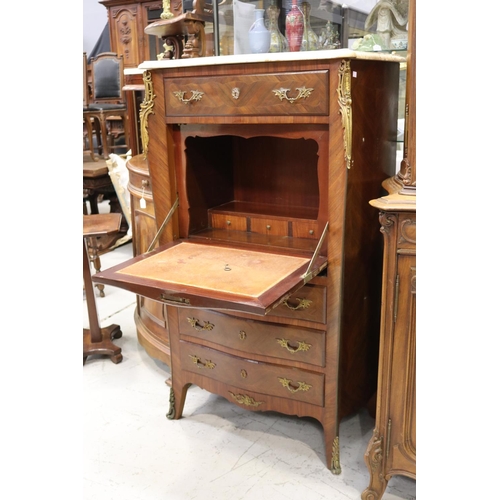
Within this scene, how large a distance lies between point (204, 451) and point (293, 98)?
1.28m

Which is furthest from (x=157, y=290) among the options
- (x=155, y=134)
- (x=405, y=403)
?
(x=405, y=403)

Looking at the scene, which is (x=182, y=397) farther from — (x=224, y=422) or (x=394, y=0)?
(x=394, y=0)

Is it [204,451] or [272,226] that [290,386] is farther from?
[272,226]

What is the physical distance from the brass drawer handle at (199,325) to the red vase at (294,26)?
1031 mm

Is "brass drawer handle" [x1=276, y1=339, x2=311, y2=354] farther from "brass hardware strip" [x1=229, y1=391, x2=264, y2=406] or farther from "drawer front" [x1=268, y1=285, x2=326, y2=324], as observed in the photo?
"brass hardware strip" [x1=229, y1=391, x2=264, y2=406]

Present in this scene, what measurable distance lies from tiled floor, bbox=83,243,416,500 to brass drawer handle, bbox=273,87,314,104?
123 centimetres

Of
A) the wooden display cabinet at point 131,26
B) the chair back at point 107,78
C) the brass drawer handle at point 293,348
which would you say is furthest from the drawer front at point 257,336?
the wooden display cabinet at point 131,26

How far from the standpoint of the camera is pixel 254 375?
1962mm

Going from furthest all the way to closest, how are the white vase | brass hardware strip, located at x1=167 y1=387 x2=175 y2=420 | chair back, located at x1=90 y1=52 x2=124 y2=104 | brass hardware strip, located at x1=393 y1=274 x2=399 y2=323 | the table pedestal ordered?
chair back, located at x1=90 y1=52 x2=124 y2=104, the table pedestal, brass hardware strip, located at x1=167 y1=387 x2=175 y2=420, the white vase, brass hardware strip, located at x1=393 y1=274 x2=399 y2=323

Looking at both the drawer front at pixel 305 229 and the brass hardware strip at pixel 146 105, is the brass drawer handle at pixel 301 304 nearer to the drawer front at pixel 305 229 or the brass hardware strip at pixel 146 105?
the drawer front at pixel 305 229

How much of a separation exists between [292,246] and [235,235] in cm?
25

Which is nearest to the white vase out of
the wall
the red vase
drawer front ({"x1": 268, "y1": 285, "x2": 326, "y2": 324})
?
the red vase

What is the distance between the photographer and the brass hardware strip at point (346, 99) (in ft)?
5.08

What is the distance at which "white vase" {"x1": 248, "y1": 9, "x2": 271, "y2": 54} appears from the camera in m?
2.01
